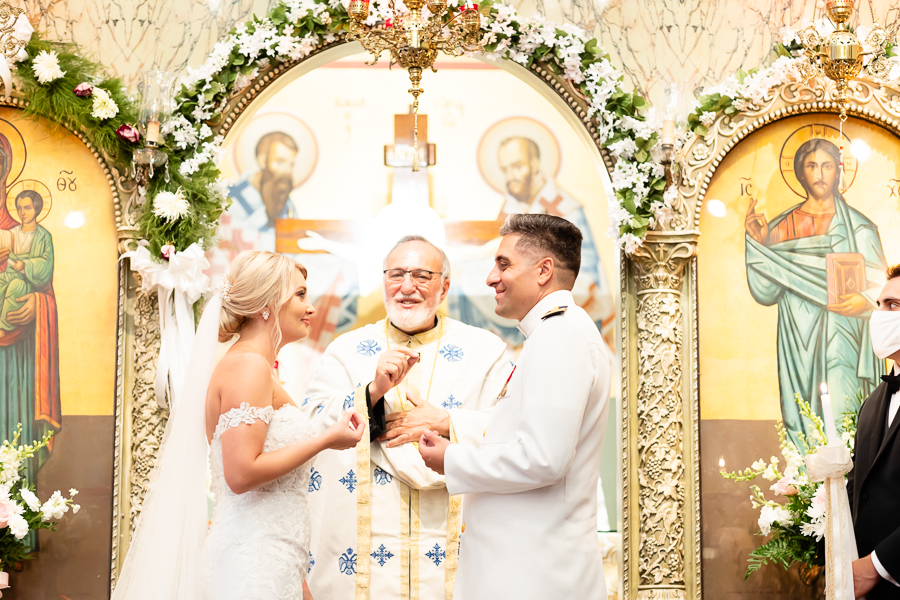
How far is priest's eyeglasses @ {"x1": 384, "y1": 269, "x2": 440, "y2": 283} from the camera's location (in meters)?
4.75

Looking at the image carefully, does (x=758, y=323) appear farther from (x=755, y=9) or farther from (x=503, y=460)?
(x=503, y=460)

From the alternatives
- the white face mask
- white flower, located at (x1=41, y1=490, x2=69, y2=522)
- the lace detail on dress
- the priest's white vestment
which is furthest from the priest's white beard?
white flower, located at (x1=41, y1=490, x2=69, y2=522)

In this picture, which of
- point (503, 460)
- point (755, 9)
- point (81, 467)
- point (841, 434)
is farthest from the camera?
point (755, 9)

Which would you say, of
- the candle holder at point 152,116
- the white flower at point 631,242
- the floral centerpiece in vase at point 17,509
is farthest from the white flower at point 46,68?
the white flower at point 631,242

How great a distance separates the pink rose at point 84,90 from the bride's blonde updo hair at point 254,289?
9.56ft

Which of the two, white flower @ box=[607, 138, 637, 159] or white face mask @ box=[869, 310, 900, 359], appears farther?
white flower @ box=[607, 138, 637, 159]

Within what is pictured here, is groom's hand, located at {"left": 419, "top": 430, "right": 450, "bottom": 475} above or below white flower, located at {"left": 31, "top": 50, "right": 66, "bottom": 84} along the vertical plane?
below

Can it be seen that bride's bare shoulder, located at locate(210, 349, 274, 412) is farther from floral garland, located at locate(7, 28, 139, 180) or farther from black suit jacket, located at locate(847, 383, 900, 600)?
floral garland, located at locate(7, 28, 139, 180)

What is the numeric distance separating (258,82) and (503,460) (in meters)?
3.93

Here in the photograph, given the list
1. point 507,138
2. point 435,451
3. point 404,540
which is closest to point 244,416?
point 435,451

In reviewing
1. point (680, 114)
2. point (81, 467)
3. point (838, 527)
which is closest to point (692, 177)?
point (680, 114)

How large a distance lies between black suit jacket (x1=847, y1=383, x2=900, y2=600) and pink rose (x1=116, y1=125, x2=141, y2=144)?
4.51 meters

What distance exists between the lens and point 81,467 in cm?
562

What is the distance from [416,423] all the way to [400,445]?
279 millimetres
